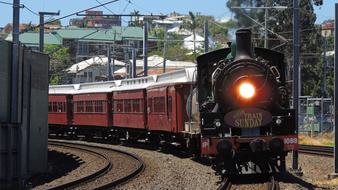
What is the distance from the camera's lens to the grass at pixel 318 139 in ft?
→ 126

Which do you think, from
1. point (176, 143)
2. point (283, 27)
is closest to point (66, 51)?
point (283, 27)

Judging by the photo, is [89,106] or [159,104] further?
[89,106]

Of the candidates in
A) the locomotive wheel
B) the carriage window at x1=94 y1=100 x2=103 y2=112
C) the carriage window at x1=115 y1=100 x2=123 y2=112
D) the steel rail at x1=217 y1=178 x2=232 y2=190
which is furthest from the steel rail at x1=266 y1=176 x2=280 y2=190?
the carriage window at x1=94 y1=100 x2=103 y2=112

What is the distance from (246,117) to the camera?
14.4 meters

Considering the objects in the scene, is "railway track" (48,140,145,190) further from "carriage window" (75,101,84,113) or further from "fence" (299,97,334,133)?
"fence" (299,97,334,133)

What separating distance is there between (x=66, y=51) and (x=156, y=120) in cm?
8350

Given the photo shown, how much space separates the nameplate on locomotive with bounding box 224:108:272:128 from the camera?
1439 cm

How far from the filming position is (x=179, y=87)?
2289 cm

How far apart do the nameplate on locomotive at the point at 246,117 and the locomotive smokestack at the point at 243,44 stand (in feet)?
3.90

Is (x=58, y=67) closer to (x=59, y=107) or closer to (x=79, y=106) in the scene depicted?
(x=59, y=107)

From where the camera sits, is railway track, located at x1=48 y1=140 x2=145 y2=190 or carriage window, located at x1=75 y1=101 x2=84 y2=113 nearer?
railway track, located at x1=48 y1=140 x2=145 y2=190

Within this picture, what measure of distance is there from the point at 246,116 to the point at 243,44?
1.60 m

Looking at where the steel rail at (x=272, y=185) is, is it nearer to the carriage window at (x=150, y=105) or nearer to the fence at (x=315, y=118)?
the carriage window at (x=150, y=105)

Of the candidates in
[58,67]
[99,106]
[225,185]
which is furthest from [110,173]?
[58,67]
